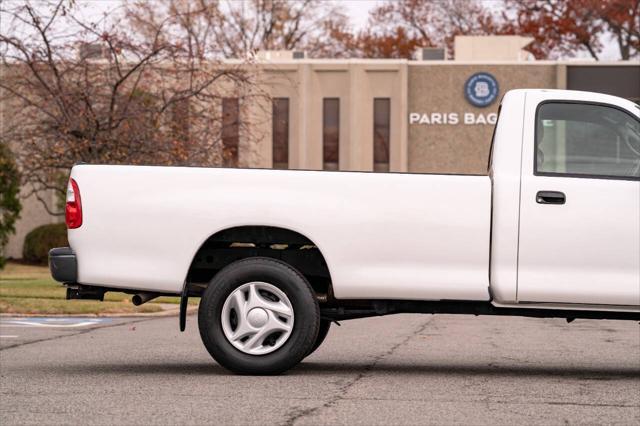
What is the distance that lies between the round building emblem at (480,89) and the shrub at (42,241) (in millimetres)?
16205

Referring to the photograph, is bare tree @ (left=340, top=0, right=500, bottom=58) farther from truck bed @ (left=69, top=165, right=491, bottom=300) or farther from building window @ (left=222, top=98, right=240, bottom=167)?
truck bed @ (left=69, top=165, right=491, bottom=300)

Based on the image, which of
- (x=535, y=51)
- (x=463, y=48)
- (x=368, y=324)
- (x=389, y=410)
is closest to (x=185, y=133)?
(x=368, y=324)

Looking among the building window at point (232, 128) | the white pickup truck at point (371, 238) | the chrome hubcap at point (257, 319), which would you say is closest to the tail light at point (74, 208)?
the white pickup truck at point (371, 238)

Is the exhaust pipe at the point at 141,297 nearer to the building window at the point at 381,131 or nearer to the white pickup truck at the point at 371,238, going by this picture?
the white pickup truck at the point at 371,238

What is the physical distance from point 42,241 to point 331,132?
12346mm

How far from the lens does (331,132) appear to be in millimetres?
51562

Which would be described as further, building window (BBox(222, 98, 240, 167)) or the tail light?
building window (BBox(222, 98, 240, 167))

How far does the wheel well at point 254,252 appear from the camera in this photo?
975cm

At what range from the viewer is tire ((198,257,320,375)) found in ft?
30.7

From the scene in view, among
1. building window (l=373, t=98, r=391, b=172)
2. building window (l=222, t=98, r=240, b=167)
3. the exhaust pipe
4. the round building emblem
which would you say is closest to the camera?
the exhaust pipe

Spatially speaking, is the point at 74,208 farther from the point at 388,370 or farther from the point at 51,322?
the point at 51,322

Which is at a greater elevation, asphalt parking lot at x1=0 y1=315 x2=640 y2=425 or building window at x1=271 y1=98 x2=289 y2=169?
building window at x1=271 y1=98 x2=289 y2=169

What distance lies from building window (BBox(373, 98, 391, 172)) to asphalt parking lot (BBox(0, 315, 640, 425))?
36.1 m

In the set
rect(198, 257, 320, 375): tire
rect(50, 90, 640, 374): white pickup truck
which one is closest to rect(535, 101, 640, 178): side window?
rect(50, 90, 640, 374): white pickup truck
